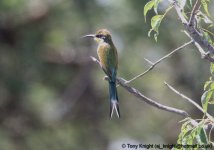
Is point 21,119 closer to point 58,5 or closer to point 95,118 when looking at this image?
point 95,118

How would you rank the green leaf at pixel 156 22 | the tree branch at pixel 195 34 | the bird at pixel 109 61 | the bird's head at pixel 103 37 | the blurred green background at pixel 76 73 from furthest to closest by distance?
1. the blurred green background at pixel 76 73
2. the bird's head at pixel 103 37
3. the bird at pixel 109 61
4. the green leaf at pixel 156 22
5. the tree branch at pixel 195 34

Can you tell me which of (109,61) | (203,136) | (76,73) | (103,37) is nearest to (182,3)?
(203,136)

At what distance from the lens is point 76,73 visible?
8414 mm

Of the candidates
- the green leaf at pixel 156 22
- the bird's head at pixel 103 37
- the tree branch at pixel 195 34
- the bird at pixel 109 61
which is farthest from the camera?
the bird's head at pixel 103 37

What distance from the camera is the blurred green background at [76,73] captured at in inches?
317

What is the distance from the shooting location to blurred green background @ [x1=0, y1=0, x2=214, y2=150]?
8047mm

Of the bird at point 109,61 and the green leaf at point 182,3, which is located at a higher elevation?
the bird at point 109,61

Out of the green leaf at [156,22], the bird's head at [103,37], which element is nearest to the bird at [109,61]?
the bird's head at [103,37]

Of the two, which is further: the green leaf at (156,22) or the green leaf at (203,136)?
the green leaf at (156,22)

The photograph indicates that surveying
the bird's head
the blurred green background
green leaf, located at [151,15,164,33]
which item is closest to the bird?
the bird's head

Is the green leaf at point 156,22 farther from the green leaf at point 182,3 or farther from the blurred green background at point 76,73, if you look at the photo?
the blurred green background at point 76,73

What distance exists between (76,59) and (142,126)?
4.19 feet

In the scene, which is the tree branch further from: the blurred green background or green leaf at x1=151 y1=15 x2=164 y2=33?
the blurred green background

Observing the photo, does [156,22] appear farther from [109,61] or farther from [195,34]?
[109,61]
